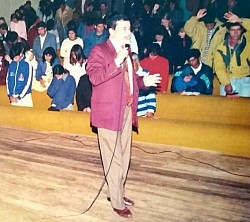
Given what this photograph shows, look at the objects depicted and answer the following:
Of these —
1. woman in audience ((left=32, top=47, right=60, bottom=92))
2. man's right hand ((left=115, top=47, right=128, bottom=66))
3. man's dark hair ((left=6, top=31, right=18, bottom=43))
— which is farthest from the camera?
man's dark hair ((left=6, top=31, right=18, bottom=43))

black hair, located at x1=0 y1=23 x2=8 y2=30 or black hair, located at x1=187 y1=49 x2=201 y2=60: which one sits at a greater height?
black hair, located at x1=0 y1=23 x2=8 y2=30

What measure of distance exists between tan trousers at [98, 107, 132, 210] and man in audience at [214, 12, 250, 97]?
0.70 metres

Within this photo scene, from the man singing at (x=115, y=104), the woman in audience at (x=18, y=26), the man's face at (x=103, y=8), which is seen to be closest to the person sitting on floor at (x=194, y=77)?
the man singing at (x=115, y=104)

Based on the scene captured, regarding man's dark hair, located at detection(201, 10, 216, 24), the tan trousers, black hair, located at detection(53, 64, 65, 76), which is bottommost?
the tan trousers

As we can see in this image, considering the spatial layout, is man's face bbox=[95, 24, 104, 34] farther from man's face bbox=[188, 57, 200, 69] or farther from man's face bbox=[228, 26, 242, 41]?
man's face bbox=[228, 26, 242, 41]

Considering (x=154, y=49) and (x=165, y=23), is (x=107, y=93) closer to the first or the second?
(x=154, y=49)

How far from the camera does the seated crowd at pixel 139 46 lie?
230 centimetres

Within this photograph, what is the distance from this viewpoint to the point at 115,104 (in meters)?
1.93

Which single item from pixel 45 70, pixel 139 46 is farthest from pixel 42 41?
pixel 139 46

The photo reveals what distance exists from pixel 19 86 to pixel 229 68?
5.53 feet

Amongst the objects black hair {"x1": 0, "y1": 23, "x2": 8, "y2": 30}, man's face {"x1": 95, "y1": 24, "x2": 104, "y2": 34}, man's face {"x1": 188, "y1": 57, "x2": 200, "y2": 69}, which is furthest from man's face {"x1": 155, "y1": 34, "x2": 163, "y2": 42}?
black hair {"x1": 0, "y1": 23, "x2": 8, "y2": 30}

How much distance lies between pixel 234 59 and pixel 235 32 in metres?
0.16

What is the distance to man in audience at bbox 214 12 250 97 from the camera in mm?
2207

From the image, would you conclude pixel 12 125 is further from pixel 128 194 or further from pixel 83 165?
pixel 128 194
